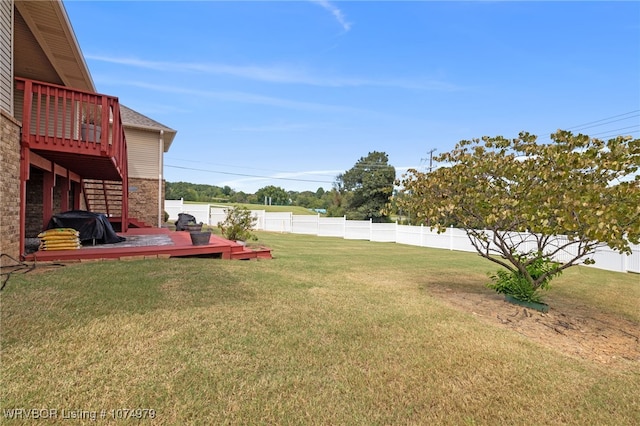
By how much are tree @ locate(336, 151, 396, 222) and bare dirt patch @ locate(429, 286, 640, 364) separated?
23.1 metres

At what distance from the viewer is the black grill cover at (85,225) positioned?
21.5 feet

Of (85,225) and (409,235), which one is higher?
(85,225)

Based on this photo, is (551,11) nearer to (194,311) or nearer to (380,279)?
(380,279)

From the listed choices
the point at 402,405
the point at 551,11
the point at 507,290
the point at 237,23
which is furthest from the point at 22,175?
the point at 551,11

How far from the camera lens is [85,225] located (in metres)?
6.76

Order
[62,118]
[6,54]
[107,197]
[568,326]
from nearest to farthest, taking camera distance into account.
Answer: [568,326]
[6,54]
[62,118]
[107,197]

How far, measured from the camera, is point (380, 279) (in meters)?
7.00

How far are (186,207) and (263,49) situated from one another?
53.2 ft

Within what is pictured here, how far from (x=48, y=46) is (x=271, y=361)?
8344mm

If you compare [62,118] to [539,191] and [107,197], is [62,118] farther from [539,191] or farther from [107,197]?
[107,197]

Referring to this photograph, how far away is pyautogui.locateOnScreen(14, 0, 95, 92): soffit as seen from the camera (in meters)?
5.67

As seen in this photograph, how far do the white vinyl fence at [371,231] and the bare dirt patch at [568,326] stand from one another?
734 cm

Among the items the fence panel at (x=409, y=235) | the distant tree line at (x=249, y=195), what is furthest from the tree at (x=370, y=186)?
the distant tree line at (x=249, y=195)

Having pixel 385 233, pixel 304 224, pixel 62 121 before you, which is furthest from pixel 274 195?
pixel 62 121
